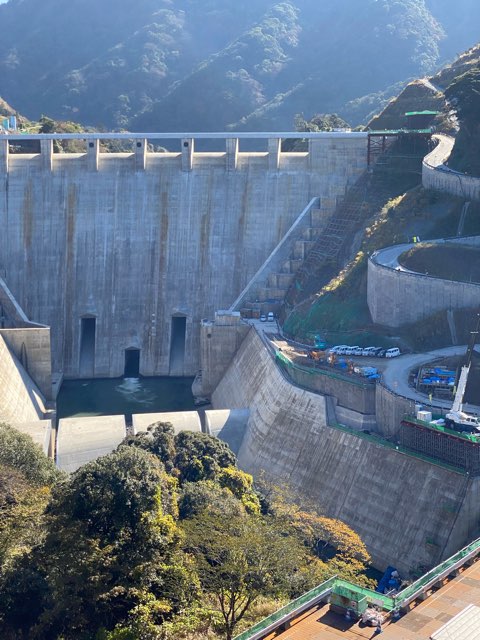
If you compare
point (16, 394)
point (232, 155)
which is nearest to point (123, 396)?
point (16, 394)

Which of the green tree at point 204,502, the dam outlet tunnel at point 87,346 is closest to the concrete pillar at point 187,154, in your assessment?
the dam outlet tunnel at point 87,346

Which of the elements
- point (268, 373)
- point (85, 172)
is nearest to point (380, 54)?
point (85, 172)

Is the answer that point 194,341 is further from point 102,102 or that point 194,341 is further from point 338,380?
point 102,102

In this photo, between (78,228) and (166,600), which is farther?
(78,228)

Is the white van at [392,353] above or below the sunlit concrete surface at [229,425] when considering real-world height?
above

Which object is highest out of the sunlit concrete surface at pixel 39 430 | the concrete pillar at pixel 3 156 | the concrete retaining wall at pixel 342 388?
the concrete pillar at pixel 3 156

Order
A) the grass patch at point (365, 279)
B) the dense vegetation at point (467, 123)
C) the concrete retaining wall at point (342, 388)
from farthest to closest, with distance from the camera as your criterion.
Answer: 1. the dense vegetation at point (467, 123)
2. the grass patch at point (365, 279)
3. the concrete retaining wall at point (342, 388)

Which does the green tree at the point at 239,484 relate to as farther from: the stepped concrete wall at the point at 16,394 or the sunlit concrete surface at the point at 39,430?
the stepped concrete wall at the point at 16,394
